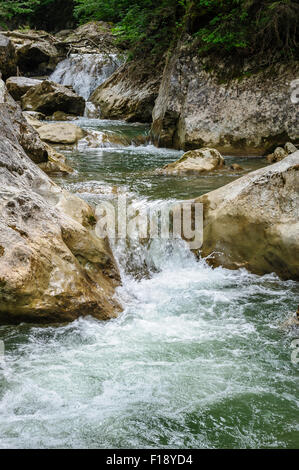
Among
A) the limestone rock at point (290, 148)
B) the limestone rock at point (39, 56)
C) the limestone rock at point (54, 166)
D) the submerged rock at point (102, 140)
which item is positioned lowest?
the limestone rock at point (54, 166)

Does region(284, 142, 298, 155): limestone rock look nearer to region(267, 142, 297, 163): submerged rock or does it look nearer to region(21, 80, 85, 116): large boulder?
region(267, 142, 297, 163): submerged rock

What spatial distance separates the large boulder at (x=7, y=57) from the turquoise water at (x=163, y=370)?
15292mm

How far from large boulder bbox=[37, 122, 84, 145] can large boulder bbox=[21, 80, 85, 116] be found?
374 centimetres

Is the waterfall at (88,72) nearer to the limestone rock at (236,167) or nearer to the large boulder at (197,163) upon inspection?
the large boulder at (197,163)

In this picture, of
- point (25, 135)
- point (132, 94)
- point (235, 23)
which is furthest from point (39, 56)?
point (25, 135)

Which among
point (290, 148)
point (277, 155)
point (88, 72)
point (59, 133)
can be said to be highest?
point (88, 72)

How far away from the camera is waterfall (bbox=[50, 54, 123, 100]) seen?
58.3 ft

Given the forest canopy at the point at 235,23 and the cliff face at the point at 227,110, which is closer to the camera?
the forest canopy at the point at 235,23

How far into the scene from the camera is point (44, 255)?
3.99 meters

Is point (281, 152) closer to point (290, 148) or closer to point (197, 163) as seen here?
point (290, 148)

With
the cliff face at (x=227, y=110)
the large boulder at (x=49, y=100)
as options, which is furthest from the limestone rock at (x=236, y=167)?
the large boulder at (x=49, y=100)

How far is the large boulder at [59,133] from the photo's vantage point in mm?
10680

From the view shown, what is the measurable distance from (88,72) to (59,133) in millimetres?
8444

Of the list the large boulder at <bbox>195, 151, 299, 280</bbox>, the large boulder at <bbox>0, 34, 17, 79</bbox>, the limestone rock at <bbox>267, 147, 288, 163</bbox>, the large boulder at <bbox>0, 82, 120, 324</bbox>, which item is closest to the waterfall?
the large boulder at <bbox>0, 34, 17, 79</bbox>
